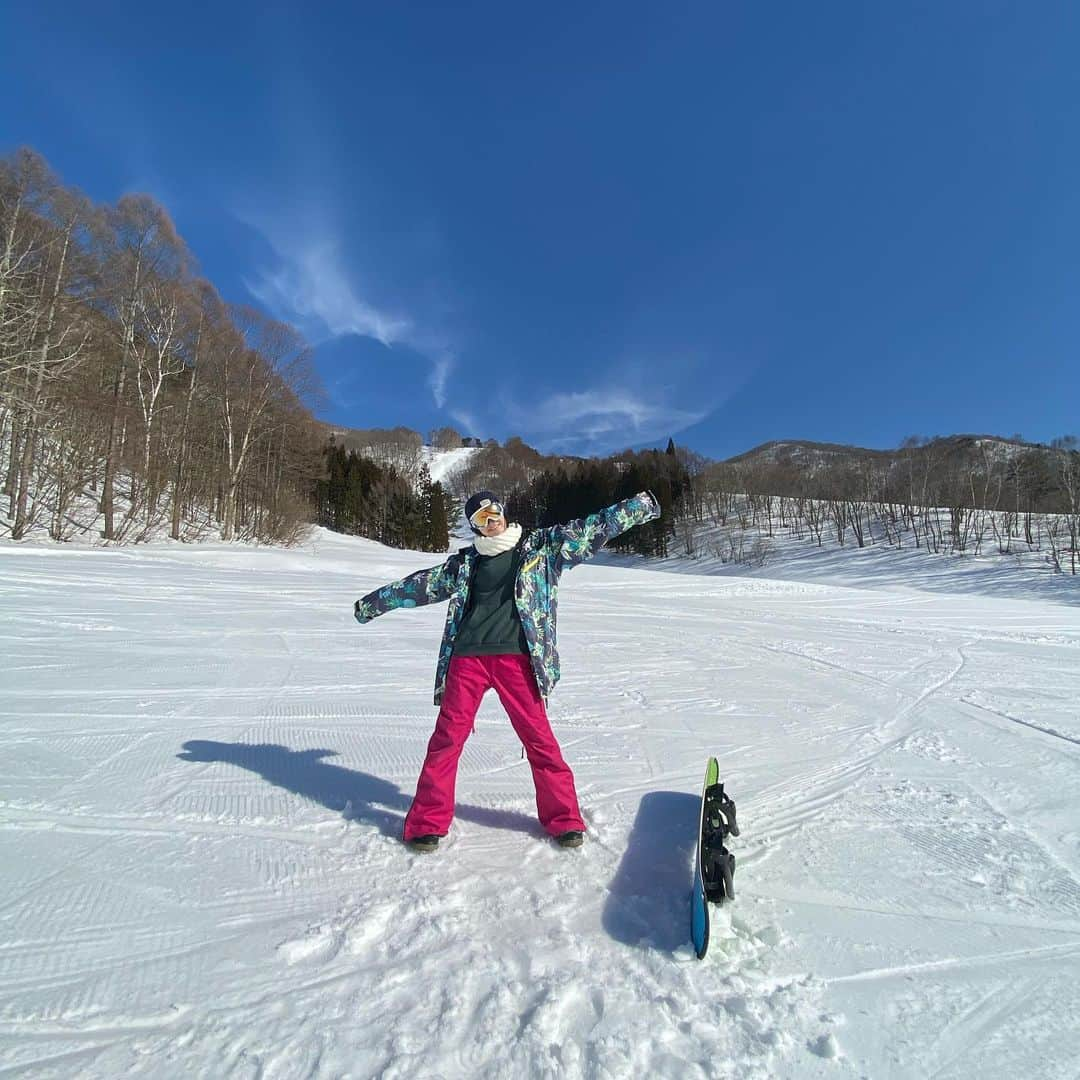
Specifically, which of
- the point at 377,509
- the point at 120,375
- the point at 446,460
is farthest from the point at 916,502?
the point at 446,460

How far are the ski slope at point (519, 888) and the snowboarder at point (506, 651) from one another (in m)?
0.18

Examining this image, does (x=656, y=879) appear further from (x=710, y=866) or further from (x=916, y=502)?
(x=916, y=502)

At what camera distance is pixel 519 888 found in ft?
7.32

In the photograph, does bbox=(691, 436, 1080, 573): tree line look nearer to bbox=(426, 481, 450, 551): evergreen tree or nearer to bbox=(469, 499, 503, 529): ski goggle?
bbox=(426, 481, 450, 551): evergreen tree

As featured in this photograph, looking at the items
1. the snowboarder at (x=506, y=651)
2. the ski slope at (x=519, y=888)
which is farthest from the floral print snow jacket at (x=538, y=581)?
the ski slope at (x=519, y=888)

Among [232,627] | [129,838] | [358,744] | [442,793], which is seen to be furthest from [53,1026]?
[232,627]

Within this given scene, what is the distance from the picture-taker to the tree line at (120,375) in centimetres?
1516

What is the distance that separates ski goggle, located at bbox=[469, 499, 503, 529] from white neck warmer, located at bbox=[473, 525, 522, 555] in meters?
0.08

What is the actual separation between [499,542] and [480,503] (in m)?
0.23

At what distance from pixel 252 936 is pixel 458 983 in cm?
80

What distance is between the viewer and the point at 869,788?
3311 mm

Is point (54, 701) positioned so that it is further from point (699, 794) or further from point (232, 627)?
point (699, 794)

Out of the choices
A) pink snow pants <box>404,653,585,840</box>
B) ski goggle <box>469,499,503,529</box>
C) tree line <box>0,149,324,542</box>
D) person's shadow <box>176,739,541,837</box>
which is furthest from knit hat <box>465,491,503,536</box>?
tree line <box>0,149,324,542</box>

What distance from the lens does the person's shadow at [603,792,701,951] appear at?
198cm
